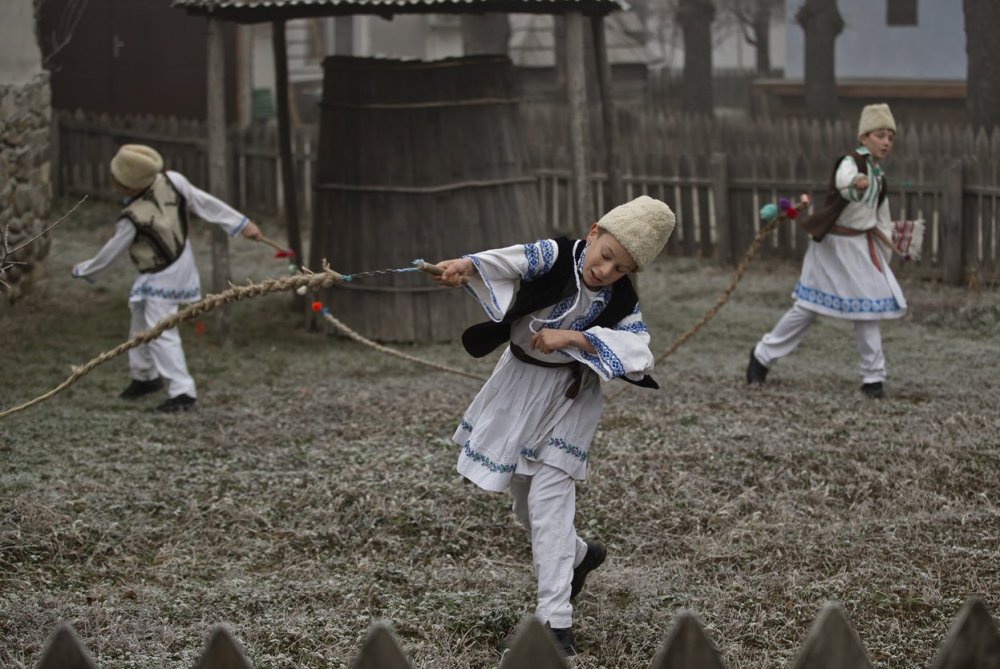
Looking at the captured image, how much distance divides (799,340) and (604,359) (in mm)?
4008

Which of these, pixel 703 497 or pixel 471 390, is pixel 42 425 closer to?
pixel 471 390

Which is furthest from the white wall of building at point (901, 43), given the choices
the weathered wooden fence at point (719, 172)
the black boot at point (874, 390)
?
the black boot at point (874, 390)

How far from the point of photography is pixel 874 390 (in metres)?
7.67

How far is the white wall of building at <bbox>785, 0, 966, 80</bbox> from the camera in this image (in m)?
22.4

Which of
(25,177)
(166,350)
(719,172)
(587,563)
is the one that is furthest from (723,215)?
(587,563)

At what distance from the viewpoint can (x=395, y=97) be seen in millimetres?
9461

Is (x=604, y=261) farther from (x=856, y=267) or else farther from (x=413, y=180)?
(x=413, y=180)

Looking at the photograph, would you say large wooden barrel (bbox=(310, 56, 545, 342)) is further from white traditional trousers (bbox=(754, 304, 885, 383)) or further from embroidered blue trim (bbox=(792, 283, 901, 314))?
embroidered blue trim (bbox=(792, 283, 901, 314))

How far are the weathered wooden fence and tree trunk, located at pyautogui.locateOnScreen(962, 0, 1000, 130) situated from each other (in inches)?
20.5

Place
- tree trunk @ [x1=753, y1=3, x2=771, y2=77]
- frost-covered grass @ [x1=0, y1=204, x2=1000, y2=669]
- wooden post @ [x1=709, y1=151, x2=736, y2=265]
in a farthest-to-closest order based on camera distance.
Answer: tree trunk @ [x1=753, y1=3, x2=771, y2=77]
wooden post @ [x1=709, y1=151, x2=736, y2=265]
frost-covered grass @ [x1=0, y1=204, x2=1000, y2=669]

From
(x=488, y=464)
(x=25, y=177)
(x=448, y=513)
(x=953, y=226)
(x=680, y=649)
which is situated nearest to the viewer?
(x=680, y=649)

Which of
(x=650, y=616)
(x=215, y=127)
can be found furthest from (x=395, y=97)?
(x=650, y=616)

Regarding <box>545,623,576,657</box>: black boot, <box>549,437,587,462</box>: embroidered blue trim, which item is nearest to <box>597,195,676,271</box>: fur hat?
<box>549,437,587,462</box>: embroidered blue trim

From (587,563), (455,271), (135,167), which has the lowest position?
(587,563)
